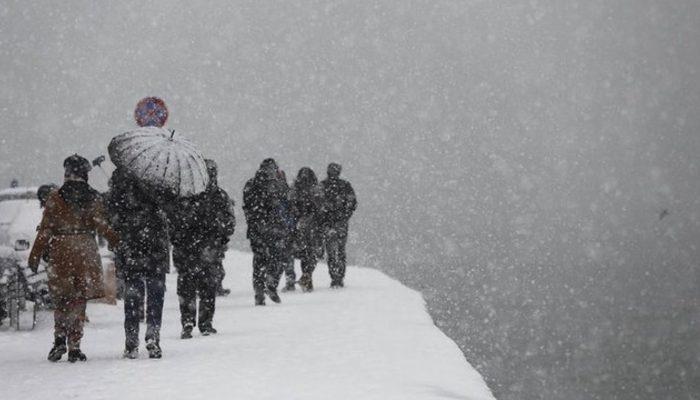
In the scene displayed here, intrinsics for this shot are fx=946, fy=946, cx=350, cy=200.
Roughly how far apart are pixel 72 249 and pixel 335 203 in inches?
303

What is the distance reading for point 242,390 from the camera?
6.54 metres

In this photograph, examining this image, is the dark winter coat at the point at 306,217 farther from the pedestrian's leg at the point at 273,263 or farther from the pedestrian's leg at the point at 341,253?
the pedestrian's leg at the point at 273,263

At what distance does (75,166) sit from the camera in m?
8.21

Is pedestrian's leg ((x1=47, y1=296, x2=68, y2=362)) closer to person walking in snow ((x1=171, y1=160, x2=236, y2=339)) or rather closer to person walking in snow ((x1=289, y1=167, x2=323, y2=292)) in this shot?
person walking in snow ((x1=171, y1=160, x2=236, y2=339))

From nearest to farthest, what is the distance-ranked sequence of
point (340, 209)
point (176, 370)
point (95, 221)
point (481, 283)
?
point (176, 370)
point (95, 221)
point (340, 209)
point (481, 283)

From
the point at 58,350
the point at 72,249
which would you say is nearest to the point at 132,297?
the point at 72,249

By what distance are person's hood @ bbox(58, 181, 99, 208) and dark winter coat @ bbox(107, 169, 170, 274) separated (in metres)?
0.26

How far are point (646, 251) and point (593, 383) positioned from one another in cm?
10760

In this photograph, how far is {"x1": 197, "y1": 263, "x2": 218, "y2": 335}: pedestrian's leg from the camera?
993cm

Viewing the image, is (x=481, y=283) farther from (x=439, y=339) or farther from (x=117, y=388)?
(x=117, y=388)

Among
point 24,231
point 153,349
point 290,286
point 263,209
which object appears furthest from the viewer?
point 290,286

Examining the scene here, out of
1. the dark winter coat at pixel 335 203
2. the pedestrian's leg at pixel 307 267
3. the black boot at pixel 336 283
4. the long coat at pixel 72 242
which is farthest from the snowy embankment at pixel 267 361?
the black boot at pixel 336 283

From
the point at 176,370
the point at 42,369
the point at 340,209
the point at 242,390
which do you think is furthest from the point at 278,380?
the point at 340,209

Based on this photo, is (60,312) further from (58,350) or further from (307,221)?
(307,221)
